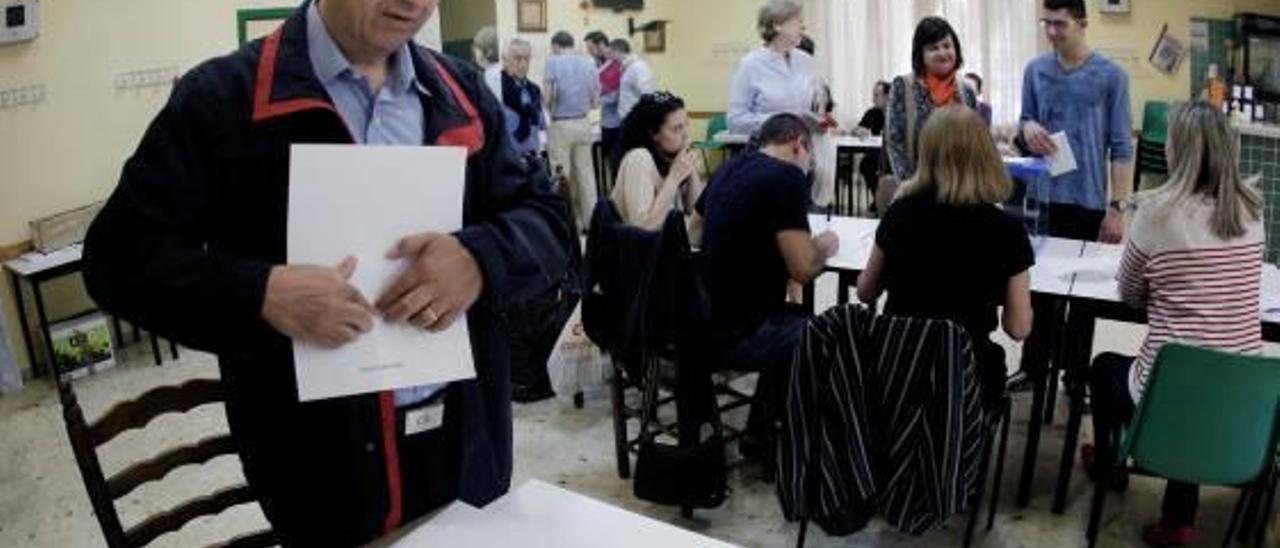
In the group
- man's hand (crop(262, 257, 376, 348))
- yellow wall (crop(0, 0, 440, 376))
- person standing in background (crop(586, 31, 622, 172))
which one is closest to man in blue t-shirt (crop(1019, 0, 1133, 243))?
man's hand (crop(262, 257, 376, 348))

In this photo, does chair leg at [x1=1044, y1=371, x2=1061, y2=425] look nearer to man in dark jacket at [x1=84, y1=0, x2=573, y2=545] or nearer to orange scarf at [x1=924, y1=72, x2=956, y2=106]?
orange scarf at [x1=924, y1=72, x2=956, y2=106]

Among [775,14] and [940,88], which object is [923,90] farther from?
[775,14]

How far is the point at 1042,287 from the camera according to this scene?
108 inches

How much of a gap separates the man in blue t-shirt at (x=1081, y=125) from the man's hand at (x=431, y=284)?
2.74m

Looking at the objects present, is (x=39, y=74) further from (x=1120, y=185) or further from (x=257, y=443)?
(x=1120, y=185)

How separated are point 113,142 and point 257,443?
3.93 meters

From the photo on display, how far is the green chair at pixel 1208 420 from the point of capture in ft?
6.86

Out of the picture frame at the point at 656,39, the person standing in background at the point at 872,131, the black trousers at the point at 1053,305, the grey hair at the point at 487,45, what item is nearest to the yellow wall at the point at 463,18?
the grey hair at the point at 487,45

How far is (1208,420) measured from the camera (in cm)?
217

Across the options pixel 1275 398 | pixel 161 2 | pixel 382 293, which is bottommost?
pixel 1275 398

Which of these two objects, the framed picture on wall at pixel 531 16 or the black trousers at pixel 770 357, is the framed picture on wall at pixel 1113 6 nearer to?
the framed picture on wall at pixel 531 16

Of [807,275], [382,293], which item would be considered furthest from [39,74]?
[382,293]

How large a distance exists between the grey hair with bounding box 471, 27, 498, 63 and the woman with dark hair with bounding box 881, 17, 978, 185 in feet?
12.6

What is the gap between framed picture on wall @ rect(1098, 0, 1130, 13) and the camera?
21.6ft
